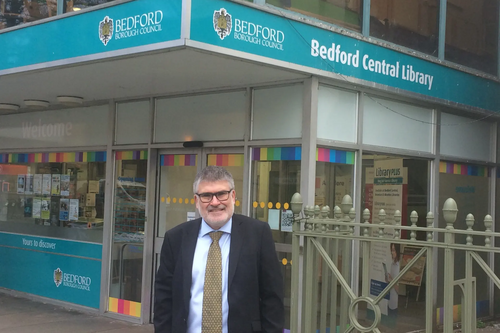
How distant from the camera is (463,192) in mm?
8586

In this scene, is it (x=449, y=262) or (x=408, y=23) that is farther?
(x=408, y=23)

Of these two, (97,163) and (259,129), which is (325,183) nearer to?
(259,129)

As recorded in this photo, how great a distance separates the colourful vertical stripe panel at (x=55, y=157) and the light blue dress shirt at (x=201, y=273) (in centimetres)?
579

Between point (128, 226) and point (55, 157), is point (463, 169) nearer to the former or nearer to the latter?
point (128, 226)

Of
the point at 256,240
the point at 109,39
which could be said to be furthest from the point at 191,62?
the point at 256,240

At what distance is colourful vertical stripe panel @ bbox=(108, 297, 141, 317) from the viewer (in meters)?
8.17

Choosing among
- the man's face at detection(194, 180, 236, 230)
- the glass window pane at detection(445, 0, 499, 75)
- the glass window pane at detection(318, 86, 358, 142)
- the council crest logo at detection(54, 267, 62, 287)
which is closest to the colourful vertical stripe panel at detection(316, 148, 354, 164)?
the glass window pane at detection(318, 86, 358, 142)

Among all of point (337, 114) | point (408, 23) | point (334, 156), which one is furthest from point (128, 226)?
point (408, 23)

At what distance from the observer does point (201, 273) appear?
3.27m

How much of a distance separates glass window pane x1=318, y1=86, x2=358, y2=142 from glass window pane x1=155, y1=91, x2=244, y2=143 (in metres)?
0.93

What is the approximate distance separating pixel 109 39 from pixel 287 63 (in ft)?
5.76

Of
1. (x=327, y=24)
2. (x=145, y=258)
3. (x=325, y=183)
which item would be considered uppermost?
(x=327, y=24)

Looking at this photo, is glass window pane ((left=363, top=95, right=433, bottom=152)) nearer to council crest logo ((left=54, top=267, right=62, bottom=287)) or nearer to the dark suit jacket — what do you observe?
the dark suit jacket

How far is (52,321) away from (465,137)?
6189 millimetres
